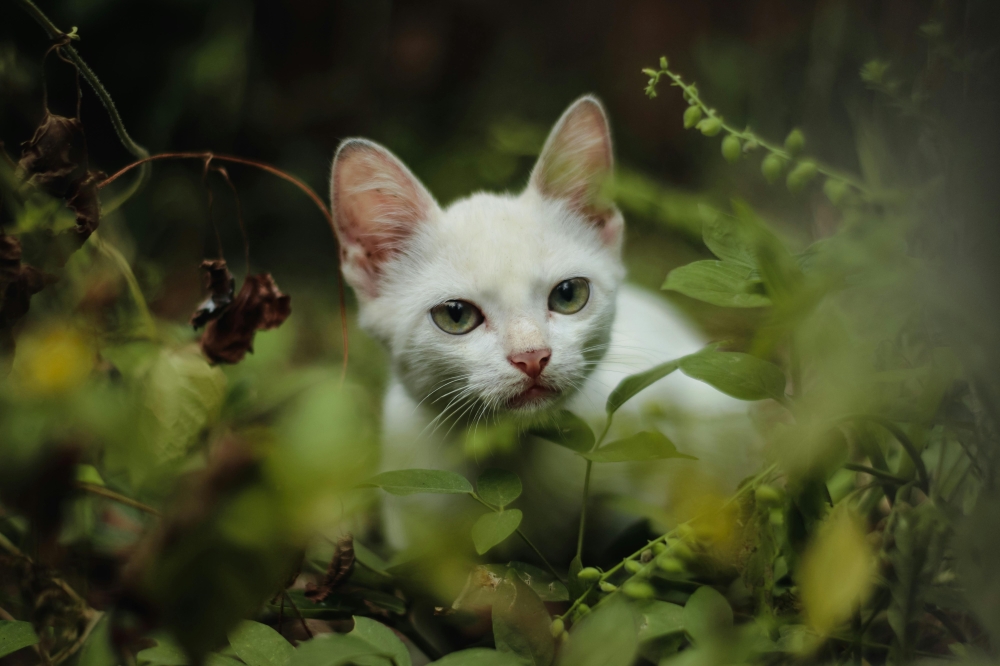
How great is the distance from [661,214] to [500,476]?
→ 2.05 feet

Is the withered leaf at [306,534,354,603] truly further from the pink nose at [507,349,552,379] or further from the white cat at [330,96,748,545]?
the pink nose at [507,349,552,379]

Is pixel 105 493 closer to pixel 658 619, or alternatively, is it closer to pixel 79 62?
pixel 79 62

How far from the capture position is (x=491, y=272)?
1139mm

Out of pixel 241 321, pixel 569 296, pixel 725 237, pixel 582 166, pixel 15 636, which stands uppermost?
pixel 582 166

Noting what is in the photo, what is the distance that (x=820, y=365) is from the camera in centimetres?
66

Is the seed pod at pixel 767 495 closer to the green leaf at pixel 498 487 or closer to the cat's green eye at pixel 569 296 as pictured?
the green leaf at pixel 498 487

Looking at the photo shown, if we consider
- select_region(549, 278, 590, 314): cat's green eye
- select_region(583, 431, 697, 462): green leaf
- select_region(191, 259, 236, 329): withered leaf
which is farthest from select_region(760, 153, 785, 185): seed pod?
select_region(191, 259, 236, 329): withered leaf

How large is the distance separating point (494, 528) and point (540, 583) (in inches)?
6.7

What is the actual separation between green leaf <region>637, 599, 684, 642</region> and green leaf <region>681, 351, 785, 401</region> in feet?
0.81

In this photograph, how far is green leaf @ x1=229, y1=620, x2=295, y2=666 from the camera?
28.9 inches

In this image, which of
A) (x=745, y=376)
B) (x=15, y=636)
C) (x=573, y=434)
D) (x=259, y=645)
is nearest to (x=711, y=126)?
(x=745, y=376)

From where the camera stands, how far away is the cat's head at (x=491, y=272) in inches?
43.7

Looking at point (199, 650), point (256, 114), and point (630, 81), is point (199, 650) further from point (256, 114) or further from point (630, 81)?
point (630, 81)

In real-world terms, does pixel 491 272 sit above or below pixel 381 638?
above
